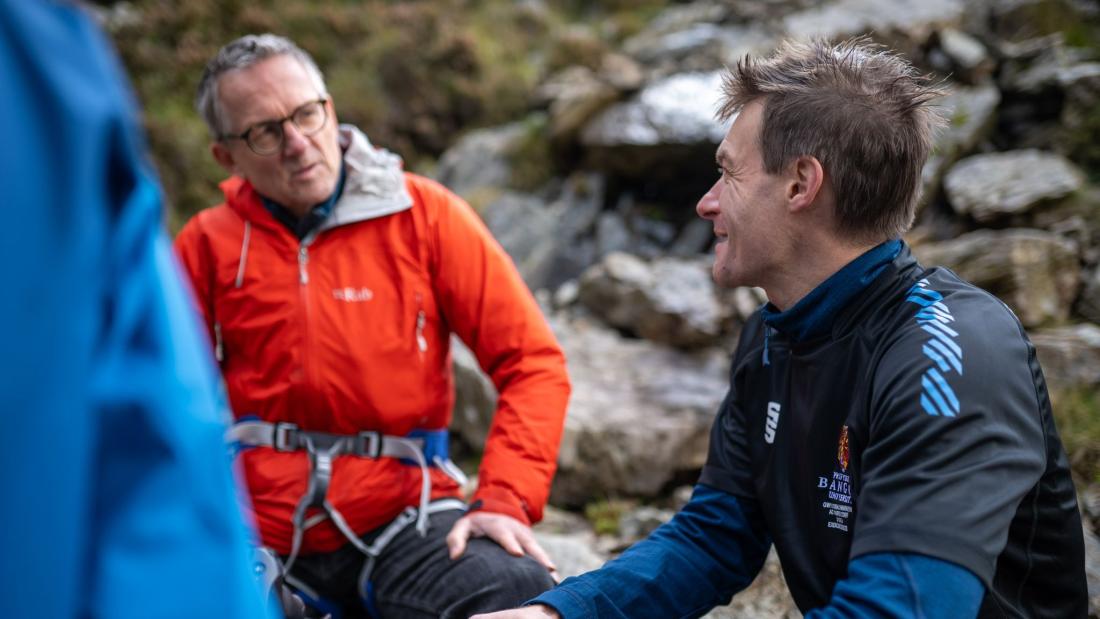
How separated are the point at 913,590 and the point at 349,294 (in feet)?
7.18

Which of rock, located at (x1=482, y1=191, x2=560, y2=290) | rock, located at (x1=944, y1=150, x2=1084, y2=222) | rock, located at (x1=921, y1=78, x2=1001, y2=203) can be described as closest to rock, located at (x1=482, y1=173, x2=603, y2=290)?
rock, located at (x1=482, y1=191, x2=560, y2=290)

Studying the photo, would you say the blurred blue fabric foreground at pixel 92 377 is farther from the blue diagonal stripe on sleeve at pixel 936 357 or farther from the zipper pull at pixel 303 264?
the zipper pull at pixel 303 264

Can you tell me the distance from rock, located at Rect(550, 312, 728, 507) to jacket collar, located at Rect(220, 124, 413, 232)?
2.44 m

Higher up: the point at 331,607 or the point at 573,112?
the point at 573,112

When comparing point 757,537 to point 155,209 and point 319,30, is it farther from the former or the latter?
point 319,30

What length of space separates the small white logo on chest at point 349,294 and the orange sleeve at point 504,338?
284mm

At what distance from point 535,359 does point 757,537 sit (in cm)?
113

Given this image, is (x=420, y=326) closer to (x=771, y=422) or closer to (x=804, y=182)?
(x=771, y=422)

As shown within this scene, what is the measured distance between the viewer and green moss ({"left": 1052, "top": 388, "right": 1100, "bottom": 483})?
13.6ft

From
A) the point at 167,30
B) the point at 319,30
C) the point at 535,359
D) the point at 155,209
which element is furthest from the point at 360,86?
the point at 155,209

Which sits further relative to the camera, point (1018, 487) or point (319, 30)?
point (319, 30)

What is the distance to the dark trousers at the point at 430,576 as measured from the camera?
277 cm

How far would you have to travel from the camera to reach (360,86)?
1395cm

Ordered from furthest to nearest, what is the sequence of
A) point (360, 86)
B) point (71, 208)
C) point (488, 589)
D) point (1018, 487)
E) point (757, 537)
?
point (360, 86), point (488, 589), point (757, 537), point (1018, 487), point (71, 208)
